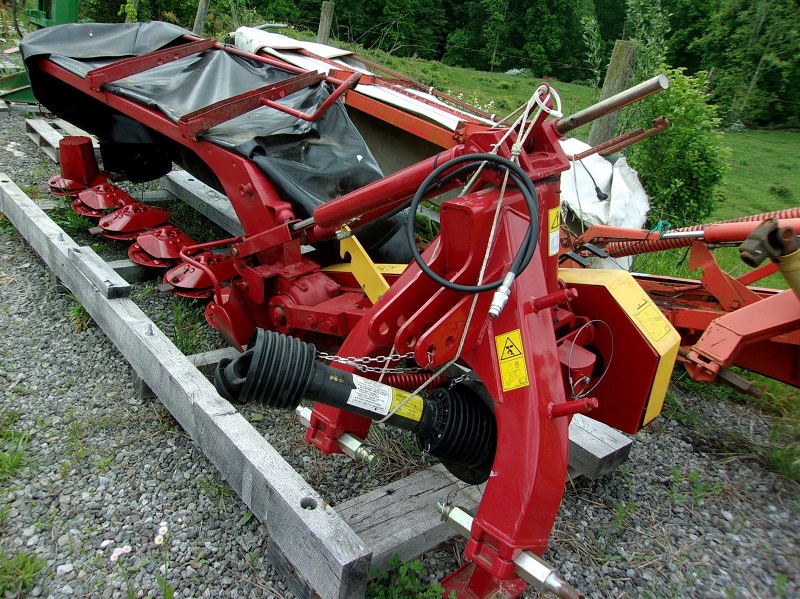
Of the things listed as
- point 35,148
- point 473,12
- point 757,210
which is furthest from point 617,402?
point 473,12

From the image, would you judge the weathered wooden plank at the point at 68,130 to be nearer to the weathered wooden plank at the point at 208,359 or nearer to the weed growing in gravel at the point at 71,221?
the weed growing in gravel at the point at 71,221

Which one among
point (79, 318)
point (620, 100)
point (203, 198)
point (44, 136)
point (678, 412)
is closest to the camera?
point (620, 100)

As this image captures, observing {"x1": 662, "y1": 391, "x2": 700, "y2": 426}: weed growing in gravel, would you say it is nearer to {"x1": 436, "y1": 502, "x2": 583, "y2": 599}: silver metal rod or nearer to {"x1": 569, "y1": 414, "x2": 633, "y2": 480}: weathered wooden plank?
{"x1": 569, "y1": 414, "x2": 633, "y2": 480}: weathered wooden plank

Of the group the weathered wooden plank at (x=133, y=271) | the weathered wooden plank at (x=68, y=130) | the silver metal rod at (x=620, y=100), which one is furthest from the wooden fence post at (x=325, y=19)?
the silver metal rod at (x=620, y=100)

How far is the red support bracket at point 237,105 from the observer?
3.53 metres

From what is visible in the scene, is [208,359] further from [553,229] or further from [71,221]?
[71,221]

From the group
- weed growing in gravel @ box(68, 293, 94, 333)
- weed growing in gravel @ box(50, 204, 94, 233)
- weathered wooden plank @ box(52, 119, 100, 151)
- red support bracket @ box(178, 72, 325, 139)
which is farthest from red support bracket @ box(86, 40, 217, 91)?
weathered wooden plank @ box(52, 119, 100, 151)

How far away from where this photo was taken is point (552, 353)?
2.07 m

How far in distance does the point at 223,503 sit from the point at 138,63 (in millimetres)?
3163

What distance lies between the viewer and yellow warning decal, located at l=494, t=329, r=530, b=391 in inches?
79.0

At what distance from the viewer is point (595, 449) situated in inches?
116

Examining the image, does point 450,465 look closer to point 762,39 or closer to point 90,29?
point 90,29

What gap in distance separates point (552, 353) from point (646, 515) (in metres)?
1.40

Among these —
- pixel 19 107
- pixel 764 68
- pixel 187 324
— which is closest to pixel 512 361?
pixel 187 324
